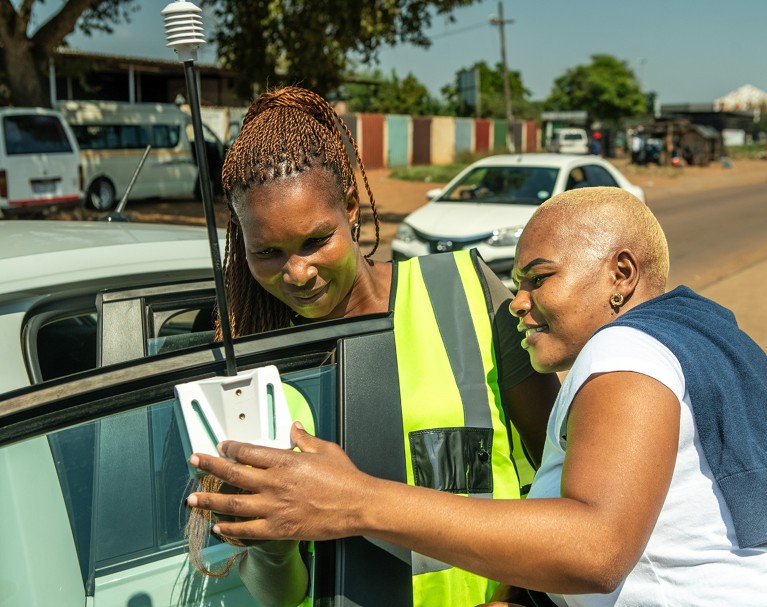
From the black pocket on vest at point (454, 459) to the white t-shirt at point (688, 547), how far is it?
223 mm

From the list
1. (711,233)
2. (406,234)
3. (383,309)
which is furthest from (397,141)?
(383,309)

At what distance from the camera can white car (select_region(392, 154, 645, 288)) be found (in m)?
9.04

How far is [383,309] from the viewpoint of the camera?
1728 millimetres

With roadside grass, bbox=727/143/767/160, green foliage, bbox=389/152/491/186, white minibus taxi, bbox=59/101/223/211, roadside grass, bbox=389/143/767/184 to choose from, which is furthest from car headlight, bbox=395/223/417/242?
roadside grass, bbox=727/143/767/160

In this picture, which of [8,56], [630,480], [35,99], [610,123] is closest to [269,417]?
[630,480]

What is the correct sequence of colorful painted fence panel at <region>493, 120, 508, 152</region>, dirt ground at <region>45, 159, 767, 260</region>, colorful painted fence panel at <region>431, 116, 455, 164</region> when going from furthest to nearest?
colorful painted fence panel at <region>493, 120, 508, 152</region>, colorful painted fence panel at <region>431, 116, 455, 164</region>, dirt ground at <region>45, 159, 767, 260</region>

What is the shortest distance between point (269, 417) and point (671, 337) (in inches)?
23.9

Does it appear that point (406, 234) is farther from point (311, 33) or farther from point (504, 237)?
point (311, 33)

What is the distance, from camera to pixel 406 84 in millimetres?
42094

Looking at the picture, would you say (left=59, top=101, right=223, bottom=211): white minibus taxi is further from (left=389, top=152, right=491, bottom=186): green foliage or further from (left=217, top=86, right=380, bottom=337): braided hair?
(left=217, top=86, right=380, bottom=337): braided hair

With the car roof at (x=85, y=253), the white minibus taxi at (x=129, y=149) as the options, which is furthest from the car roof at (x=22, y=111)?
the car roof at (x=85, y=253)

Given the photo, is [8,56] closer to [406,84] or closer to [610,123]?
[406,84]

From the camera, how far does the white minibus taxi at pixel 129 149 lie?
1803 cm

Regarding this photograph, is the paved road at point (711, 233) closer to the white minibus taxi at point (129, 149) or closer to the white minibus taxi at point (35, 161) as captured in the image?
the white minibus taxi at point (129, 149)
